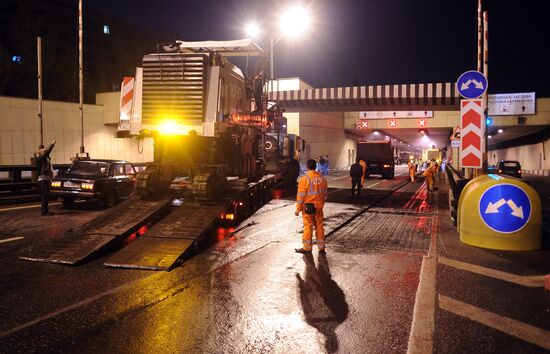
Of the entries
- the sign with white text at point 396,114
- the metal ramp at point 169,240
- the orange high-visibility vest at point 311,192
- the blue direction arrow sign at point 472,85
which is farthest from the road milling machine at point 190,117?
the sign with white text at point 396,114

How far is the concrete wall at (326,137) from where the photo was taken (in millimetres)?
46125

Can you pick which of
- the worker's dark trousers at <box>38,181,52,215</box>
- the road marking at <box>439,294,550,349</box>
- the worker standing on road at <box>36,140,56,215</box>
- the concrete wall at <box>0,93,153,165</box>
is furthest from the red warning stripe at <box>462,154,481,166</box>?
the concrete wall at <box>0,93,153,165</box>

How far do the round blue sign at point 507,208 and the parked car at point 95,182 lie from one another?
10249mm

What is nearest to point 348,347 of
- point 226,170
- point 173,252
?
point 173,252

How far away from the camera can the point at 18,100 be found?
25891 mm

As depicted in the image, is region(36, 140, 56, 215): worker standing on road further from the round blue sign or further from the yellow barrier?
the round blue sign

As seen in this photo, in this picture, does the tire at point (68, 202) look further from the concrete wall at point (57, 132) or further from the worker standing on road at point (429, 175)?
the worker standing on road at point (429, 175)

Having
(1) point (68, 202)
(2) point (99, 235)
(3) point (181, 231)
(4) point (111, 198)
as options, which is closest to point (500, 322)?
(3) point (181, 231)

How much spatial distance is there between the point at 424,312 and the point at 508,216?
410cm

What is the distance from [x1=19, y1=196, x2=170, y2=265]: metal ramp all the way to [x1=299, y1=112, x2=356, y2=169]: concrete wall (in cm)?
3525

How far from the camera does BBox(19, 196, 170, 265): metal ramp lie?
7.66 meters

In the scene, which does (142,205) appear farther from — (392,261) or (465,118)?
(465,118)

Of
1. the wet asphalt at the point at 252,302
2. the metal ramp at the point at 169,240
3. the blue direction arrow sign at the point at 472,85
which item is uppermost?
the blue direction arrow sign at the point at 472,85

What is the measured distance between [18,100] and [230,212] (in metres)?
20.5
